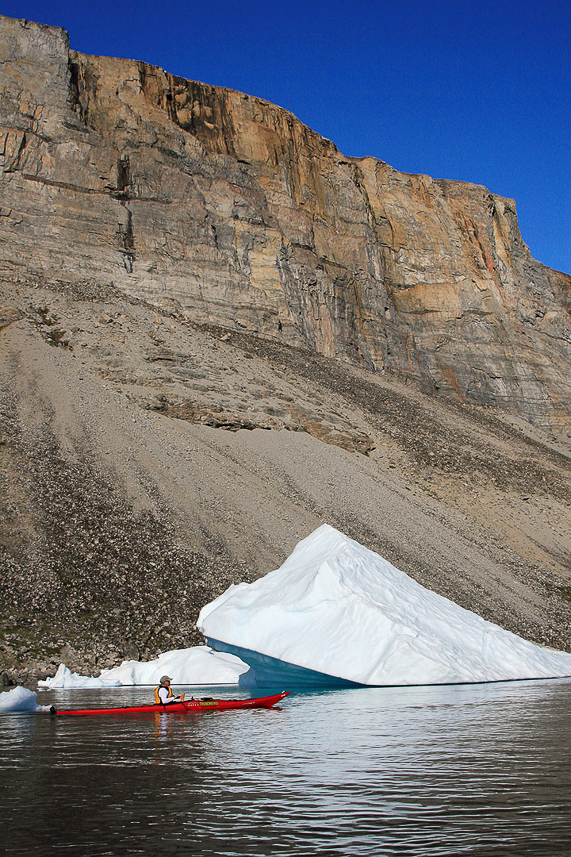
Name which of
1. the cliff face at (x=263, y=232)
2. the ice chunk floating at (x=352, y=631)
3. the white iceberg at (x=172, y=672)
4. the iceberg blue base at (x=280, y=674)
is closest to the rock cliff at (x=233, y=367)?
the cliff face at (x=263, y=232)

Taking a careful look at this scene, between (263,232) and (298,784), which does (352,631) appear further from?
(263,232)

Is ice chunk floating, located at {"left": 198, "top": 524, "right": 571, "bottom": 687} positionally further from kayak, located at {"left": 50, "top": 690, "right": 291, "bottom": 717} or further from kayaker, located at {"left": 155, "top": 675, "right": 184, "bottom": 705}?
kayaker, located at {"left": 155, "top": 675, "right": 184, "bottom": 705}

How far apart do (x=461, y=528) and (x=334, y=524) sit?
29.2 feet

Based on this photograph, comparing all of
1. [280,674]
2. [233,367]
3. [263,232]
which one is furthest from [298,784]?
[263,232]

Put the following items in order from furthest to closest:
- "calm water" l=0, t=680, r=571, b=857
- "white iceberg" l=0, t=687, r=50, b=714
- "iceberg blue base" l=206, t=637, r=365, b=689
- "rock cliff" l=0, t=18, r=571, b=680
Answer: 1. "rock cliff" l=0, t=18, r=571, b=680
2. "iceberg blue base" l=206, t=637, r=365, b=689
3. "white iceberg" l=0, t=687, r=50, b=714
4. "calm water" l=0, t=680, r=571, b=857

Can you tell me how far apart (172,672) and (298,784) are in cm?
1476

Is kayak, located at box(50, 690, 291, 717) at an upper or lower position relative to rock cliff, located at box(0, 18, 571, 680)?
lower

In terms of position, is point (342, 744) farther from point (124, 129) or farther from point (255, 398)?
point (124, 129)

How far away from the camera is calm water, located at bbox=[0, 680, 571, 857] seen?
556 cm

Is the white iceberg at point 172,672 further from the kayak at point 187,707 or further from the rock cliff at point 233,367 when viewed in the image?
the kayak at point 187,707

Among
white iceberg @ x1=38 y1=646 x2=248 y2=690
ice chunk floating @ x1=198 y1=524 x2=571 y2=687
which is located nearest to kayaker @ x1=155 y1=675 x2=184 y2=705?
ice chunk floating @ x1=198 y1=524 x2=571 y2=687

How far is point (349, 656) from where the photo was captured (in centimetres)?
1583

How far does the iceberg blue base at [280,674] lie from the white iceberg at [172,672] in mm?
3115

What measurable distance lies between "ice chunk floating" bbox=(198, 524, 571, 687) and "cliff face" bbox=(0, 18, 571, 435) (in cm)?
3588
